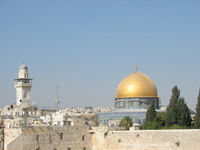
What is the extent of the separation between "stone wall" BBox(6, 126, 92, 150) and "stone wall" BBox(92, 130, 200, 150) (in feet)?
3.17

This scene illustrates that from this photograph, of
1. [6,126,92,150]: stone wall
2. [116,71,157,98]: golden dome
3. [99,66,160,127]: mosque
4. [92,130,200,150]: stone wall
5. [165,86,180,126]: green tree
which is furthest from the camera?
[116,71,157,98]: golden dome

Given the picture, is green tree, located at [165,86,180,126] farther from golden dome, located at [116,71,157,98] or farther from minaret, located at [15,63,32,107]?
minaret, located at [15,63,32,107]

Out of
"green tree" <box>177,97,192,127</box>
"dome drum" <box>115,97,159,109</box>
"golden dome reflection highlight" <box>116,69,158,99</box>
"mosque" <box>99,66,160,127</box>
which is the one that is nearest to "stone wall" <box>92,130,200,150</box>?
"green tree" <box>177,97,192,127</box>

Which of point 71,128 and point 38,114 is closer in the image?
point 71,128

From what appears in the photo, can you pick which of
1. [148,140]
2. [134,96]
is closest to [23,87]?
[134,96]

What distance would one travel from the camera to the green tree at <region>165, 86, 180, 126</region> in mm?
36000

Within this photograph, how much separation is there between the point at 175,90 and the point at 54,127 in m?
10.7

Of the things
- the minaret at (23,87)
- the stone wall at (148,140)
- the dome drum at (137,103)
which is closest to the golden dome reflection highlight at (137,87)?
the dome drum at (137,103)

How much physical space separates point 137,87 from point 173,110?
1326 cm

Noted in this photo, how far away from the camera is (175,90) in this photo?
3766cm

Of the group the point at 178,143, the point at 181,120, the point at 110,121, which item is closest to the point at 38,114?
the point at 110,121

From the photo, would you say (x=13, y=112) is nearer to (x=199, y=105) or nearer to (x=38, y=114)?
(x=38, y=114)

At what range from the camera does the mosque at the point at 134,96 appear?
4894cm

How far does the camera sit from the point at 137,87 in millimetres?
49250
